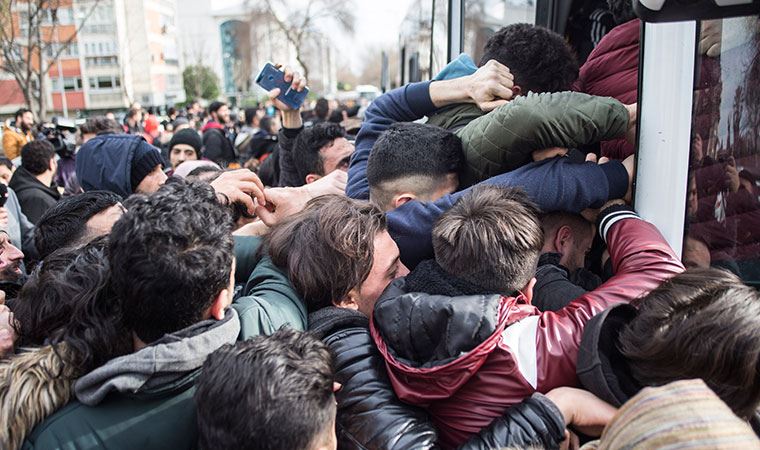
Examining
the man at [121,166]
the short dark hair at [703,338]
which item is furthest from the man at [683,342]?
the man at [121,166]

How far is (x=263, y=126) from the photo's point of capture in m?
10.3

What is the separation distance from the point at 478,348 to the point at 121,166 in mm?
3078

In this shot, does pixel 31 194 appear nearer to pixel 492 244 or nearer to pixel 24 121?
pixel 492 244

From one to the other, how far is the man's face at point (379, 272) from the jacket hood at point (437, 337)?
1.12ft

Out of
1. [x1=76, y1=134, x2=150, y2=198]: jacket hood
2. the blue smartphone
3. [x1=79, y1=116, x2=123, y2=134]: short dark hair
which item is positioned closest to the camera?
the blue smartphone

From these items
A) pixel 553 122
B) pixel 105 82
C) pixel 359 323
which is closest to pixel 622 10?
pixel 553 122

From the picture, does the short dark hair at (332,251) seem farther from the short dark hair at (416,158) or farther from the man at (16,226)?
the man at (16,226)

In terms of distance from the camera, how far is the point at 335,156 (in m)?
4.31

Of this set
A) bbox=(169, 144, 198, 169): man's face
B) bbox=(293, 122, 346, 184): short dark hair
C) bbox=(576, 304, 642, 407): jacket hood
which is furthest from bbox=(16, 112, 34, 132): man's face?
bbox=(576, 304, 642, 407): jacket hood

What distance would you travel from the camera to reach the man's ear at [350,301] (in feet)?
6.66

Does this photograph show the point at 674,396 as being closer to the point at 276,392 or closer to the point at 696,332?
the point at 696,332

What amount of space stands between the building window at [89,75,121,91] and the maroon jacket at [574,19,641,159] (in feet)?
205

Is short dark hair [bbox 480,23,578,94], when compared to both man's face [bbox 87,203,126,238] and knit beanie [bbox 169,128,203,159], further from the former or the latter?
knit beanie [bbox 169,128,203,159]

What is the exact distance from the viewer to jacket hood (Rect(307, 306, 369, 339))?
1862 mm
